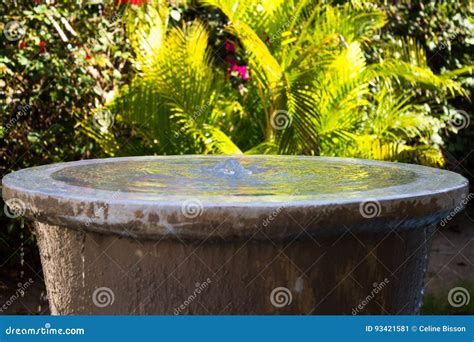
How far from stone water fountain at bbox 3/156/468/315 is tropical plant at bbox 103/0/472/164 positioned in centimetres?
274

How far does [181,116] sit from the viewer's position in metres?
5.79

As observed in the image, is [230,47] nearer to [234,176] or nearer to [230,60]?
[230,60]

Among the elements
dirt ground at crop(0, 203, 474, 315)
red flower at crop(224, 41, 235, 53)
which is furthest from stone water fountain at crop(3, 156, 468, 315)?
red flower at crop(224, 41, 235, 53)

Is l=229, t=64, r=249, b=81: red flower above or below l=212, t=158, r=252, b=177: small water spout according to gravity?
below

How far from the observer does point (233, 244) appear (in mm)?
2375

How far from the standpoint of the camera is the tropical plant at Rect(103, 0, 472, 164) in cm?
564

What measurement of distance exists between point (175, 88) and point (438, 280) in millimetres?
2449

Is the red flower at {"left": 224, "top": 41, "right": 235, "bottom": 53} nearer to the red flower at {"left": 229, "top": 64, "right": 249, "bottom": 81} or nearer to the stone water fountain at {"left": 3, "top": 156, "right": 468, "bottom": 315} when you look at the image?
the red flower at {"left": 229, "top": 64, "right": 249, "bottom": 81}

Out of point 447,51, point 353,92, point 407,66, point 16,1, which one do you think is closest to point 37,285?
point 16,1

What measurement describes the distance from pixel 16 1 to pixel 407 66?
284 cm

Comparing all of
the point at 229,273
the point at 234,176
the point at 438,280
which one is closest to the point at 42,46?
the point at 234,176

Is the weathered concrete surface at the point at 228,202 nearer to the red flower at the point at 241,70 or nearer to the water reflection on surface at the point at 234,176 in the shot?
the water reflection on surface at the point at 234,176

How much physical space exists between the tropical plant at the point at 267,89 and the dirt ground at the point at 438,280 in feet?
2.96

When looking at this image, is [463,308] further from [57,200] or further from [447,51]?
[57,200]
